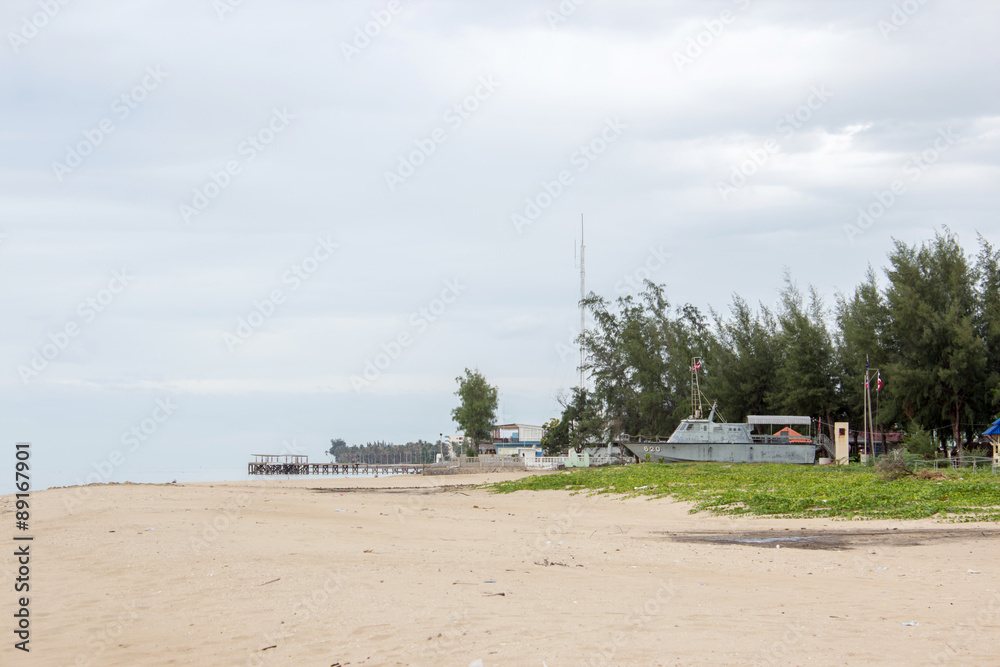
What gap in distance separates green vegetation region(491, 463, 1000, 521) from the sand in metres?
1.24

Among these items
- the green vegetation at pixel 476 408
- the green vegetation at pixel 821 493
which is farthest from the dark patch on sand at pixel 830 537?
the green vegetation at pixel 476 408

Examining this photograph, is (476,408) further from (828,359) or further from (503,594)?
(503,594)

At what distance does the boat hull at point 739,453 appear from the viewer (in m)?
38.7

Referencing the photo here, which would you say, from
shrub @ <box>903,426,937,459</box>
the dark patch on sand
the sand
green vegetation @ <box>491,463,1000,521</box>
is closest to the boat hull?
shrub @ <box>903,426,937,459</box>

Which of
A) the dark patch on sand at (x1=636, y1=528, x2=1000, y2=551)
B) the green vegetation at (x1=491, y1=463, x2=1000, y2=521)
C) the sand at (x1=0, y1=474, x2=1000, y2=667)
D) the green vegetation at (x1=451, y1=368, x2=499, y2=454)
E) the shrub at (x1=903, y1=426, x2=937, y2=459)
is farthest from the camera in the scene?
the green vegetation at (x1=451, y1=368, x2=499, y2=454)

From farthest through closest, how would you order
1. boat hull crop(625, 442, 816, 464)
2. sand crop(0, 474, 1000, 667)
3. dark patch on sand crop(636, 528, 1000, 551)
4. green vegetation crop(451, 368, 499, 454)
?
green vegetation crop(451, 368, 499, 454) → boat hull crop(625, 442, 816, 464) → dark patch on sand crop(636, 528, 1000, 551) → sand crop(0, 474, 1000, 667)

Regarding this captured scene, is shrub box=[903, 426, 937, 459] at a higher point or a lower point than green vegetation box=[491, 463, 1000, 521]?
higher

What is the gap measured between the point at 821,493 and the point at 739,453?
20969 millimetres

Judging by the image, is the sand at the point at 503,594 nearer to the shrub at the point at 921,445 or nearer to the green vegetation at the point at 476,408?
the shrub at the point at 921,445

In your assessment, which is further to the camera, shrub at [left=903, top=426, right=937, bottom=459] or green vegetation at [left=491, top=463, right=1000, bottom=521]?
shrub at [left=903, top=426, right=937, bottom=459]

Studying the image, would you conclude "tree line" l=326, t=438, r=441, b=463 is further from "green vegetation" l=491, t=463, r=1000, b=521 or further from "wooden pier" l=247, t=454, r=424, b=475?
"green vegetation" l=491, t=463, r=1000, b=521

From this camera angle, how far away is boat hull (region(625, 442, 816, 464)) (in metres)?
38.7

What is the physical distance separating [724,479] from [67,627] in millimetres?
20596

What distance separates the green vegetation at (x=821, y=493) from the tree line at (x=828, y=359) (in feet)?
45.1
